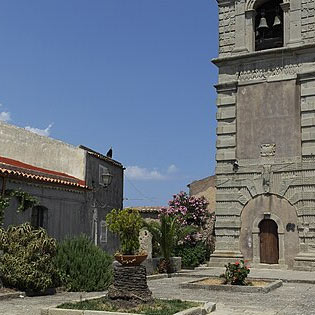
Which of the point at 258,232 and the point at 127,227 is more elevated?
the point at 127,227

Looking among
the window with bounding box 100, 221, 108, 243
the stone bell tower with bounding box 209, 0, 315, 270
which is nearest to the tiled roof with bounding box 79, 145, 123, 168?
the window with bounding box 100, 221, 108, 243

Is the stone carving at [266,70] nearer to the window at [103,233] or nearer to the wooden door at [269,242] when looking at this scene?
the wooden door at [269,242]

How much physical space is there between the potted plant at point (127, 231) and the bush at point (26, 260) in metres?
3.13

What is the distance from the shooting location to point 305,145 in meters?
21.6

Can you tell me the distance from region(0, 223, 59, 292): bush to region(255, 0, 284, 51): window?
14826 mm

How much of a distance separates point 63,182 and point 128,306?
27.9 ft

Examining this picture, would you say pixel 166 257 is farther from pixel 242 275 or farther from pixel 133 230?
pixel 133 230

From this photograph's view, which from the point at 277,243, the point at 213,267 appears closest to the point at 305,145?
the point at 277,243

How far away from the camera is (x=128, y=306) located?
9758 mm

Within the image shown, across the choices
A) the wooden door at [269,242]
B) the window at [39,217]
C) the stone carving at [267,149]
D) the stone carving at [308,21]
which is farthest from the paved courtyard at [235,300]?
the stone carving at [308,21]

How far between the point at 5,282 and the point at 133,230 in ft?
13.4

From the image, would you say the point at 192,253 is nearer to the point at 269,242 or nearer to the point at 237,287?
the point at 269,242

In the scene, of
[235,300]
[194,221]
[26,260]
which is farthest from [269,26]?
[26,260]

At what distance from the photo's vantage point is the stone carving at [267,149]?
73.2 ft
